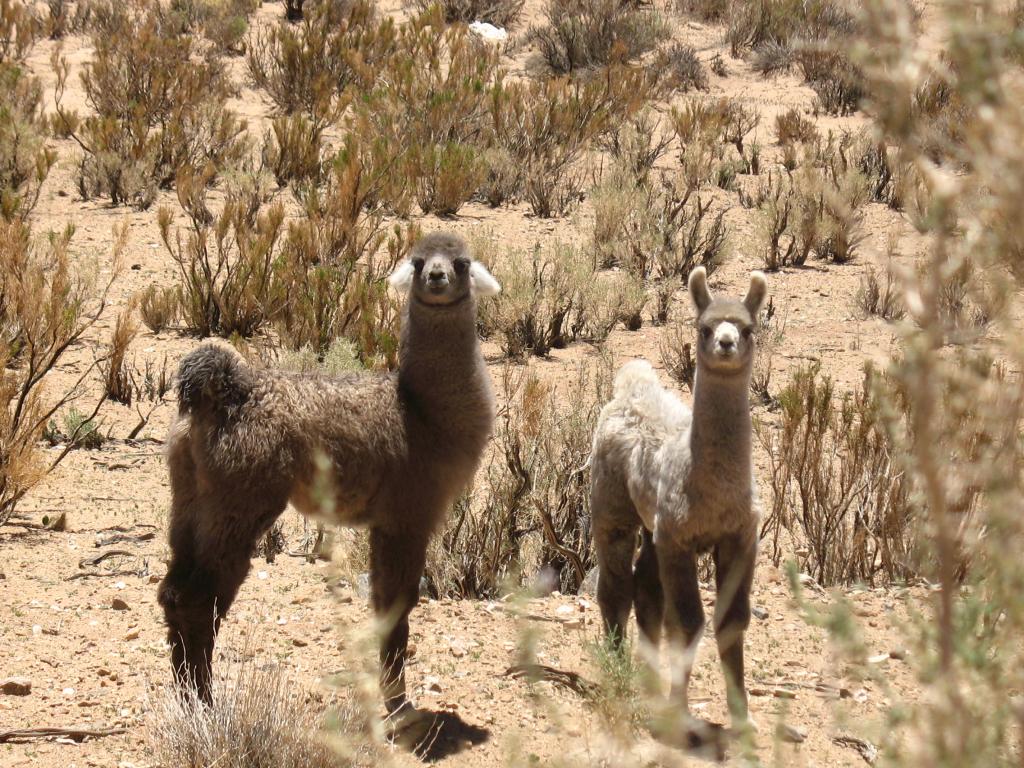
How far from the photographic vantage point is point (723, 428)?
4.48m

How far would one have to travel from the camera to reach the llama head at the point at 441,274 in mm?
5160

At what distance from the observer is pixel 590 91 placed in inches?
690

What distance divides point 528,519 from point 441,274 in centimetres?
253

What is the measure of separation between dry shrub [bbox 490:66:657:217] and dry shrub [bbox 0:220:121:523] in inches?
235

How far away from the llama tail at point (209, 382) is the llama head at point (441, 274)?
3.16 ft

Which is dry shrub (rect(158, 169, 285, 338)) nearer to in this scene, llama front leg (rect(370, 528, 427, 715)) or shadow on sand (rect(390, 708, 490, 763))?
llama front leg (rect(370, 528, 427, 715))

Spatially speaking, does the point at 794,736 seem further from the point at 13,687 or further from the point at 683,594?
the point at 13,687

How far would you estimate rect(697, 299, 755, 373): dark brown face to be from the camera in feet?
14.5

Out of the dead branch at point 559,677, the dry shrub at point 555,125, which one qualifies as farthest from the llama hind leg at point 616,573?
the dry shrub at point 555,125

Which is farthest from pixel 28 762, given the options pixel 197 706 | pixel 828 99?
pixel 828 99

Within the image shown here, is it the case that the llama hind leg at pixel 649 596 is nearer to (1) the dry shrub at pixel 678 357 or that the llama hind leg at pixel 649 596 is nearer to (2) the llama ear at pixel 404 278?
(2) the llama ear at pixel 404 278

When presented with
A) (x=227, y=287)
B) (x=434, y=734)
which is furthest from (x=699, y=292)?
(x=227, y=287)

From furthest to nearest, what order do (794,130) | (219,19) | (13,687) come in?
(219,19) < (794,130) < (13,687)

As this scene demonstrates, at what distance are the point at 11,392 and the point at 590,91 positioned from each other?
465 inches
